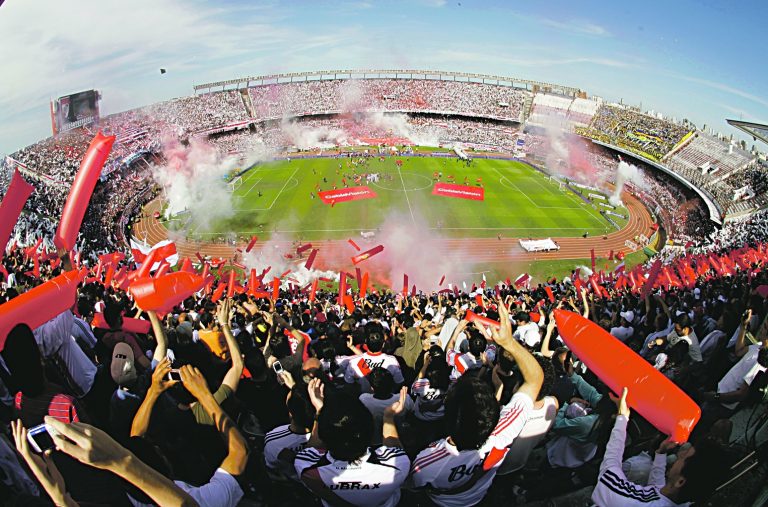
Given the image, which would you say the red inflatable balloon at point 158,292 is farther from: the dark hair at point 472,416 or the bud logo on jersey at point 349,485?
the dark hair at point 472,416

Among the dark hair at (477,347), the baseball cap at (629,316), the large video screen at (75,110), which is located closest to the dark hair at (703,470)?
the dark hair at (477,347)

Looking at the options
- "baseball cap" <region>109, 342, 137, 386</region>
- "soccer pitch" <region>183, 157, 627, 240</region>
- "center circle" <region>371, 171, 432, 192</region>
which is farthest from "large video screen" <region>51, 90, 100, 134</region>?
"baseball cap" <region>109, 342, 137, 386</region>

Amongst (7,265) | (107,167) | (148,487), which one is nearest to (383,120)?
(107,167)

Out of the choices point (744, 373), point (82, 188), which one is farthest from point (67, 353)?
point (744, 373)

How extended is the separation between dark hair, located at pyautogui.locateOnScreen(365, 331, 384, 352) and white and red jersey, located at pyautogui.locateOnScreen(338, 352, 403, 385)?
164 mm

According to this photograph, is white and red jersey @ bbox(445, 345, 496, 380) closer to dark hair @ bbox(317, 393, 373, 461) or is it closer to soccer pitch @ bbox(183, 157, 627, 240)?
dark hair @ bbox(317, 393, 373, 461)

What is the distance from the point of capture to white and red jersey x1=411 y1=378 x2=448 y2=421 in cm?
461

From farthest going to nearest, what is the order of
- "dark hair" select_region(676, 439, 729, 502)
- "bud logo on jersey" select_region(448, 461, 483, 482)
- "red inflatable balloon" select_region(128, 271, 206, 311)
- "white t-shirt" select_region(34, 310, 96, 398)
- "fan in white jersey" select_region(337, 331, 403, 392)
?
"red inflatable balloon" select_region(128, 271, 206, 311)
"fan in white jersey" select_region(337, 331, 403, 392)
"white t-shirt" select_region(34, 310, 96, 398)
"bud logo on jersey" select_region(448, 461, 483, 482)
"dark hair" select_region(676, 439, 729, 502)

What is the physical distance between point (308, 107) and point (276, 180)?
2946 cm

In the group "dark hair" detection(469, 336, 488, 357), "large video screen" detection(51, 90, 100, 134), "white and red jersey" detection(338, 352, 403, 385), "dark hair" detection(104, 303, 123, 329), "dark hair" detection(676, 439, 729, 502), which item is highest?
"large video screen" detection(51, 90, 100, 134)

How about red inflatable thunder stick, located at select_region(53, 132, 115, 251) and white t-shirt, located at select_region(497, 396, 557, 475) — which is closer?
white t-shirt, located at select_region(497, 396, 557, 475)

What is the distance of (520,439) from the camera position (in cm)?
383

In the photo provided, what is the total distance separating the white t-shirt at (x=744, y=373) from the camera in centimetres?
496

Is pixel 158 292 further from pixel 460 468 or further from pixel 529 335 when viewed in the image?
pixel 529 335
